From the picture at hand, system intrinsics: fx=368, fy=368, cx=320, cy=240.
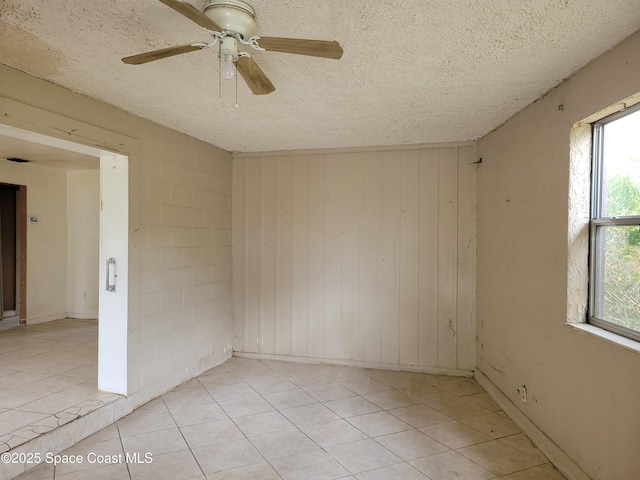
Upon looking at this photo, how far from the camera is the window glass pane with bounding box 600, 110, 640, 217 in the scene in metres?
1.86

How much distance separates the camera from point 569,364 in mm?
2203

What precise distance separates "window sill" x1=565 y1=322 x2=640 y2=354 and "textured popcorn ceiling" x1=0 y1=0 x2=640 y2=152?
58.0 inches

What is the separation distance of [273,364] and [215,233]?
5.38 ft

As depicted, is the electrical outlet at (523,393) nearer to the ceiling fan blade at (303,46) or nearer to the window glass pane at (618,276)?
the window glass pane at (618,276)

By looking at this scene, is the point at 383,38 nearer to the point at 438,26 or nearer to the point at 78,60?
the point at 438,26

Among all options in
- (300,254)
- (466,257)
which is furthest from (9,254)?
(466,257)

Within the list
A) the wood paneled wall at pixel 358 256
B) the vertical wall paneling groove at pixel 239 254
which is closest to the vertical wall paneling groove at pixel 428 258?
the wood paneled wall at pixel 358 256

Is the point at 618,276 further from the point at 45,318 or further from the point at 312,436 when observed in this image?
the point at 45,318

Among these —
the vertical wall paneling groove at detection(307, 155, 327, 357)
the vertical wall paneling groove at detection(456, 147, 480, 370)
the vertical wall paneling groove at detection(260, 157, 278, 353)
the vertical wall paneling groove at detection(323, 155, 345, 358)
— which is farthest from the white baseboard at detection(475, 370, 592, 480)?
the vertical wall paneling groove at detection(260, 157, 278, 353)

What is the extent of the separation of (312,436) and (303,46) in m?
2.49

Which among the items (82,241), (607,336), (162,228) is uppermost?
(162,228)

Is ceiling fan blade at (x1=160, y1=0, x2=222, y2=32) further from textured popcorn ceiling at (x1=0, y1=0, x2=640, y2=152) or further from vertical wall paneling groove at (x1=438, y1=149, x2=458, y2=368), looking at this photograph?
vertical wall paneling groove at (x1=438, y1=149, x2=458, y2=368)

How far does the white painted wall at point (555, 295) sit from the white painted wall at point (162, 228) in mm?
2877

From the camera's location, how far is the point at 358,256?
4137 mm
